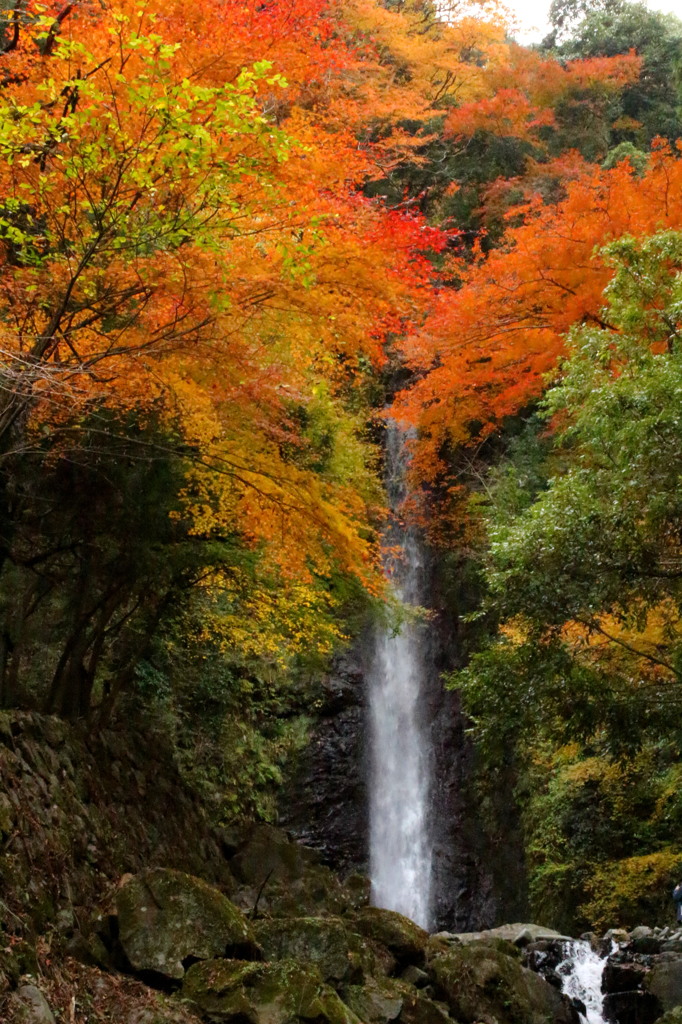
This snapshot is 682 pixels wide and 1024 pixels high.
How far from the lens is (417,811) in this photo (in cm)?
1867

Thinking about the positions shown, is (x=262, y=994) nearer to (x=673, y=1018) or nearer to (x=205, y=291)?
(x=673, y=1018)

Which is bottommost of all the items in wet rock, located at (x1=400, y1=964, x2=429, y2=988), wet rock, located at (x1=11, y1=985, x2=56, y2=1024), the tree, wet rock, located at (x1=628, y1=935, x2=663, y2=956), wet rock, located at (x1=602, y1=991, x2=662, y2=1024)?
wet rock, located at (x1=11, y1=985, x2=56, y2=1024)

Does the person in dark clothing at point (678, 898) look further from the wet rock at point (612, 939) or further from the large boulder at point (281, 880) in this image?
the large boulder at point (281, 880)

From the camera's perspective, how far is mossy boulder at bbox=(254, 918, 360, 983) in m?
8.17

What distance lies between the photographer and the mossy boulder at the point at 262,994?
6.64 m

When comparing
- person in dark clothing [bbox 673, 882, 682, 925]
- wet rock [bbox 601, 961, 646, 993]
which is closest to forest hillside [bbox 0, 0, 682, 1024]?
person in dark clothing [bbox 673, 882, 682, 925]

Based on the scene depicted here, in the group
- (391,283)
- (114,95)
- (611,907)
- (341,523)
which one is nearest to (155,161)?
(114,95)

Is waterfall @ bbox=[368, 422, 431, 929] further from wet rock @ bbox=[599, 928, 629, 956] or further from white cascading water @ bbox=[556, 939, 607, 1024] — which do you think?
white cascading water @ bbox=[556, 939, 607, 1024]

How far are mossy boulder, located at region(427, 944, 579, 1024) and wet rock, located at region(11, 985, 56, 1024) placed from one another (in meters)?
5.50

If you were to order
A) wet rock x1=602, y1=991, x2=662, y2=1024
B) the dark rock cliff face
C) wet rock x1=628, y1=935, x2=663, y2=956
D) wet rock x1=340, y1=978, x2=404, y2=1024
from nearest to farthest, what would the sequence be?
wet rock x1=340, y1=978, x2=404, y2=1024, wet rock x1=602, y1=991, x2=662, y2=1024, wet rock x1=628, y1=935, x2=663, y2=956, the dark rock cliff face

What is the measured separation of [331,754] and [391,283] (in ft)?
42.0

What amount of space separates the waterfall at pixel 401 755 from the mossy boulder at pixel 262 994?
31.7ft

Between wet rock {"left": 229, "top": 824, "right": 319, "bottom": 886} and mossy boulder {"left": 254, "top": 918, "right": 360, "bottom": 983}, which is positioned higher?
wet rock {"left": 229, "top": 824, "right": 319, "bottom": 886}

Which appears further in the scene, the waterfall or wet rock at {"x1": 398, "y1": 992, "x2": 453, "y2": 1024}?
the waterfall
